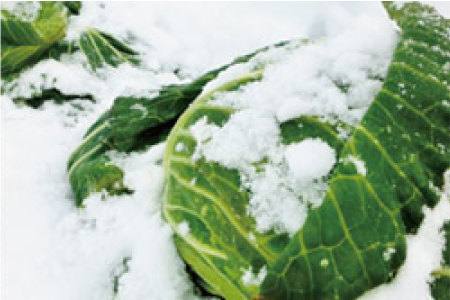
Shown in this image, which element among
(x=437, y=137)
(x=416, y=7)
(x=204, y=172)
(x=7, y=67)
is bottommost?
(x=7, y=67)

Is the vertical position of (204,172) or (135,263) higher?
(204,172)

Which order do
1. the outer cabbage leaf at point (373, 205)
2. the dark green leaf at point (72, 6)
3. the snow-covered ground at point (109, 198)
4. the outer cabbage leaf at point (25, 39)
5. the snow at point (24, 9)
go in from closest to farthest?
the outer cabbage leaf at point (373, 205) → the snow-covered ground at point (109, 198) → the outer cabbage leaf at point (25, 39) → the snow at point (24, 9) → the dark green leaf at point (72, 6)

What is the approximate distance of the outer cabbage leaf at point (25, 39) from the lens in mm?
2820

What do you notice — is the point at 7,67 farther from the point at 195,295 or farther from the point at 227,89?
the point at 195,295

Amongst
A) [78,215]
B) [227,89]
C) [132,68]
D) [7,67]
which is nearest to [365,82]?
[227,89]

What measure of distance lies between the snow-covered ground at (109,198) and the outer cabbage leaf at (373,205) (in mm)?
59

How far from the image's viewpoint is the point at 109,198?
179 centimetres

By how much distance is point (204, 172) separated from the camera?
1.48 metres

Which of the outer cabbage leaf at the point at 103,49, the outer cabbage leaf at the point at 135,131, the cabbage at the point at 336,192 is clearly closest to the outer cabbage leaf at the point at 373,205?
the cabbage at the point at 336,192

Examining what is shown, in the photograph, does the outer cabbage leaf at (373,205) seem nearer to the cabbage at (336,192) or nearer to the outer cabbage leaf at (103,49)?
the cabbage at (336,192)

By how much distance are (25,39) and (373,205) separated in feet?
7.83

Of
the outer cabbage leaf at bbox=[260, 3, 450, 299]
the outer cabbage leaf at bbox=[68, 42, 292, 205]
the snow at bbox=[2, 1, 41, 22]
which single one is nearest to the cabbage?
the outer cabbage leaf at bbox=[260, 3, 450, 299]

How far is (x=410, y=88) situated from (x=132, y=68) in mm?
2100

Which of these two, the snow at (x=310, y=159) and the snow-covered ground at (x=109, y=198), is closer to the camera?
the snow at (x=310, y=159)
